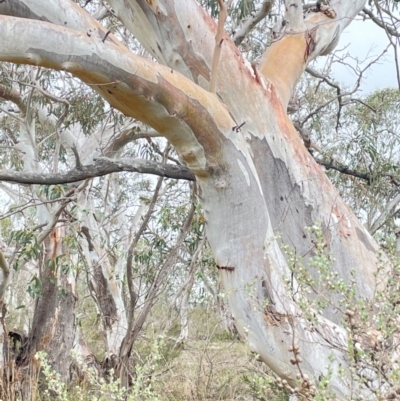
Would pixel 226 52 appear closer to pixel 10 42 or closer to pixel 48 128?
pixel 10 42

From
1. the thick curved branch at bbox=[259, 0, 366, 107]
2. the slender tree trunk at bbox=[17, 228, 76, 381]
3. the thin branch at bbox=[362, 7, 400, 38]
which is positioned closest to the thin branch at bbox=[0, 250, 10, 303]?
the slender tree trunk at bbox=[17, 228, 76, 381]

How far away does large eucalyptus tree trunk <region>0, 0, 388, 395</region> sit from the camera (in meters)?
2.12

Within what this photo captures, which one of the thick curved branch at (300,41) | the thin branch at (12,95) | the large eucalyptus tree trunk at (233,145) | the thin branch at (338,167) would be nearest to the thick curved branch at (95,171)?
the large eucalyptus tree trunk at (233,145)

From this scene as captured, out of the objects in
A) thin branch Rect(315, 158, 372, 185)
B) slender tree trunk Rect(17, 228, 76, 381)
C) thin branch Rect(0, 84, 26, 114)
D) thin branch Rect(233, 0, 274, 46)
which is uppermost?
thin branch Rect(0, 84, 26, 114)

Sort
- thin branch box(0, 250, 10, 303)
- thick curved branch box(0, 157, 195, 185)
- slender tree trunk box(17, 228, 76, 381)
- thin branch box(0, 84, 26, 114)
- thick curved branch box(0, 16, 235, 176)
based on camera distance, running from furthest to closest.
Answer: slender tree trunk box(17, 228, 76, 381) → thin branch box(0, 84, 26, 114) → thin branch box(0, 250, 10, 303) → thick curved branch box(0, 157, 195, 185) → thick curved branch box(0, 16, 235, 176)

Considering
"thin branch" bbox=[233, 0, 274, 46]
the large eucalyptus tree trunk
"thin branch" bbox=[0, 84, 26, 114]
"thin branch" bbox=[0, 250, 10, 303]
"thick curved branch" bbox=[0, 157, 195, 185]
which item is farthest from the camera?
"thin branch" bbox=[0, 84, 26, 114]

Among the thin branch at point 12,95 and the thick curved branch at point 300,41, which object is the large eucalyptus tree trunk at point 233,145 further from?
the thin branch at point 12,95

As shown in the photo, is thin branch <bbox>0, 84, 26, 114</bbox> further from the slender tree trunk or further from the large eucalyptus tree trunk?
the large eucalyptus tree trunk

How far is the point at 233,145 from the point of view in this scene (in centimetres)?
249

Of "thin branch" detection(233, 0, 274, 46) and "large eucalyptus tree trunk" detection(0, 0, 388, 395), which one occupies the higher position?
"thin branch" detection(233, 0, 274, 46)

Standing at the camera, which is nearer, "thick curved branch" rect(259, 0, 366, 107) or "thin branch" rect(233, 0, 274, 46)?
"thick curved branch" rect(259, 0, 366, 107)

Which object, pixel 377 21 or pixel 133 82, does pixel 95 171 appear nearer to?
pixel 133 82

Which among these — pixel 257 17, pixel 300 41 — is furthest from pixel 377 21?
pixel 300 41

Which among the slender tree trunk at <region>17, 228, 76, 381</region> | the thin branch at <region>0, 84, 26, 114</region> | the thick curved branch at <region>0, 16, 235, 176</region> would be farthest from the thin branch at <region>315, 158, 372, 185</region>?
the thin branch at <region>0, 84, 26, 114</region>
